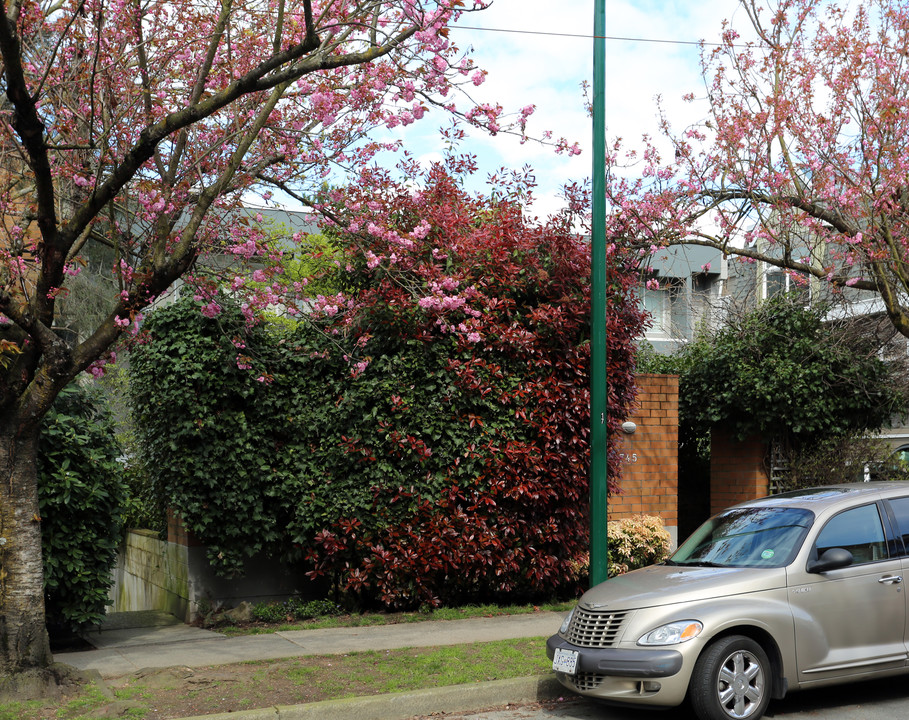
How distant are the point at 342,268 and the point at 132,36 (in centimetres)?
318

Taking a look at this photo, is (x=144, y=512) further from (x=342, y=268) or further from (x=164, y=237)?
(x=164, y=237)

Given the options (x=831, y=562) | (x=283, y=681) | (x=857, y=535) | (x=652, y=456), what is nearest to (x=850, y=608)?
(x=831, y=562)

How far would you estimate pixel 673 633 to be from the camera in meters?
5.86

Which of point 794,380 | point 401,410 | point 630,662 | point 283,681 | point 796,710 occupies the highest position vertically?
point 794,380

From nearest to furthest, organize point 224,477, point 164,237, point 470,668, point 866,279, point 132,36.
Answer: point 470,668 → point 164,237 → point 132,36 → point 224,477 → point 866,279

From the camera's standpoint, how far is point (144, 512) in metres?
11.3

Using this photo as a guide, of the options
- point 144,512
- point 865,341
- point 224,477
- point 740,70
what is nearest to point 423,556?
point 224,477

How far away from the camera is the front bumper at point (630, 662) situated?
571 cm

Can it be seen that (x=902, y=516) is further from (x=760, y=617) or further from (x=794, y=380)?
(x=794, y=380)

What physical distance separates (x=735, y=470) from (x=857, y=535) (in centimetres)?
648

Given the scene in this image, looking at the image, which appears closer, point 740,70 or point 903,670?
point 903,670

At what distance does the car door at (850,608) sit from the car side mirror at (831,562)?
0.15 feet

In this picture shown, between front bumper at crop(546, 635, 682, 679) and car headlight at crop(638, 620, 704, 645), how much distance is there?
7 centimetres

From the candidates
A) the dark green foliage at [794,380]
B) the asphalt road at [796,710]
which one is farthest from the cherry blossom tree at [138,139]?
the dark green foliage at [794,380]
